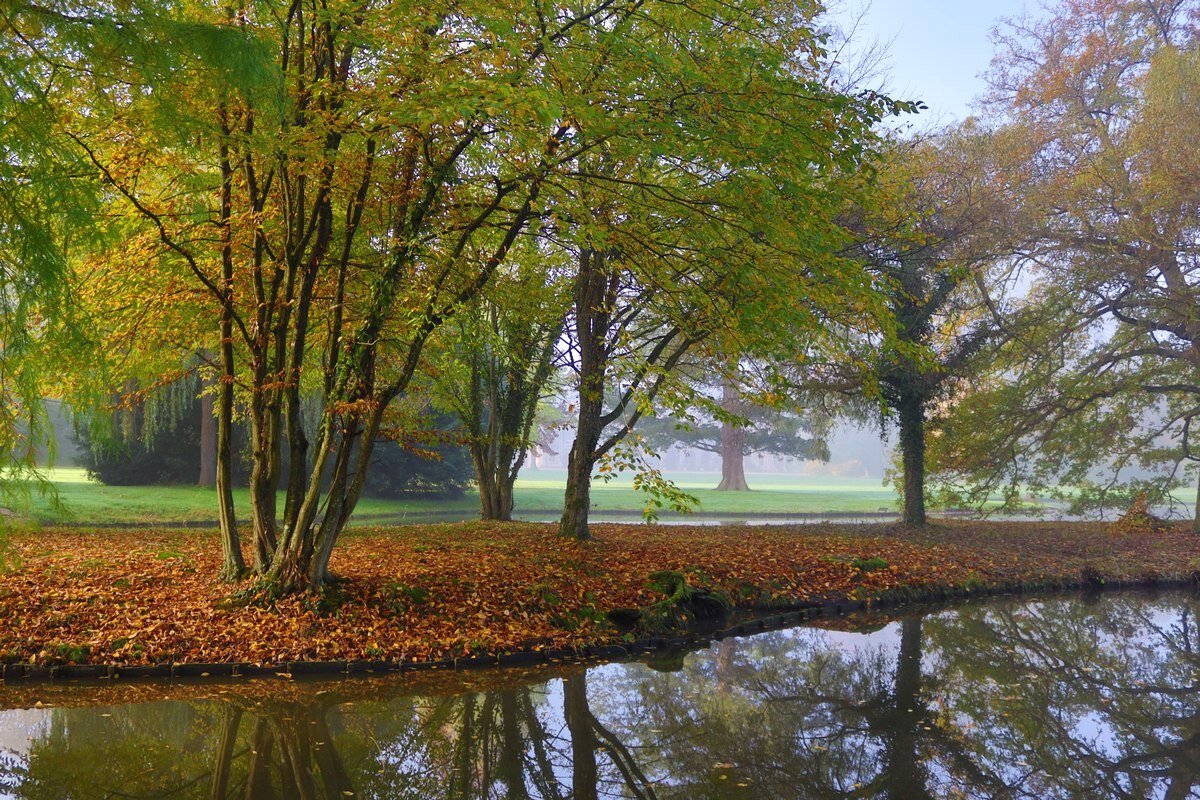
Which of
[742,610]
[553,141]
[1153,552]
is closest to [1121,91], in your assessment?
[1153,552]

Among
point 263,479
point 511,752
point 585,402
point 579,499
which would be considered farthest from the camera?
point 585,402

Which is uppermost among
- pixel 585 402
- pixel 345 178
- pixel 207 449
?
pixel 345 178

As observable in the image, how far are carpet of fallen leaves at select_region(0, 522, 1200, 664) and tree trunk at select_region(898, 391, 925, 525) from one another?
2250mm

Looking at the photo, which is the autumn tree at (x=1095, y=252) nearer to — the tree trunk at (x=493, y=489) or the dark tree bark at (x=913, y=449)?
the dark tree bark at (x=913, y=449)

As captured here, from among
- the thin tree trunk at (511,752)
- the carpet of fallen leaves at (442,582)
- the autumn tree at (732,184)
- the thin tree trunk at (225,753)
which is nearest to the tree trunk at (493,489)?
the carpet of fallen leaves at (442,582)

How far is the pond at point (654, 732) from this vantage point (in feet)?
18.4

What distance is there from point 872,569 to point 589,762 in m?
9.49

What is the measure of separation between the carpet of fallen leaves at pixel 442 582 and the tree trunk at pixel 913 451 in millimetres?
2250

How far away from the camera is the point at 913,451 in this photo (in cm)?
2045

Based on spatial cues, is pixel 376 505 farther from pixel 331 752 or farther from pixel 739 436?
pixel 739 436

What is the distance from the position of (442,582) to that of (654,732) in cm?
459

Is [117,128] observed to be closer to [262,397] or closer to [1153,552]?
[262,397]

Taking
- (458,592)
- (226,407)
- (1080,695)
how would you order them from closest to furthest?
1. (1080,695)
2. (458,592)
3. (226,407)

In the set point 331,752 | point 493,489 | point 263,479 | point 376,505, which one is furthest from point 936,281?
point 376,505
